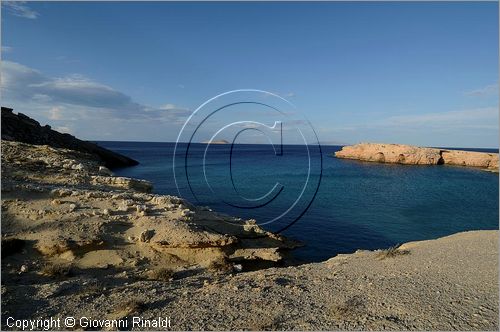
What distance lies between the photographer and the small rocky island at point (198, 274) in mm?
9609

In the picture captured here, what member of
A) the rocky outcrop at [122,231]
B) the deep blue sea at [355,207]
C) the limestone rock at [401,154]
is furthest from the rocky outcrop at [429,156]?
the rocky outcrop at [122,231]

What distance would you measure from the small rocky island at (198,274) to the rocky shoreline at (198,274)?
0.05 m

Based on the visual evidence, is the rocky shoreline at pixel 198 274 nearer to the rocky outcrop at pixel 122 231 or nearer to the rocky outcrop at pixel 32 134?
the rocky outcrop at pixel 122 231

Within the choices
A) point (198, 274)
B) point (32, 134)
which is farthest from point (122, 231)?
point (32, 134)

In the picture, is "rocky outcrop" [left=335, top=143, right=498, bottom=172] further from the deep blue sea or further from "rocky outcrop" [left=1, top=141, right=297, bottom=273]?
"rocky outcrop" [left=1, top=141, right=297, bottom=273]

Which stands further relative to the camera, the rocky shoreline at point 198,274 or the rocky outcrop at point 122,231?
the rocky outcrop at point 122,231

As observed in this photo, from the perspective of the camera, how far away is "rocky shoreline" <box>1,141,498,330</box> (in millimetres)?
9633

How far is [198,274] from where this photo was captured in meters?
15.3

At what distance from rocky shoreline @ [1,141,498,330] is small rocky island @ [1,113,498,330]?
48mm

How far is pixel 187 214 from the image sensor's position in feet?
67.2

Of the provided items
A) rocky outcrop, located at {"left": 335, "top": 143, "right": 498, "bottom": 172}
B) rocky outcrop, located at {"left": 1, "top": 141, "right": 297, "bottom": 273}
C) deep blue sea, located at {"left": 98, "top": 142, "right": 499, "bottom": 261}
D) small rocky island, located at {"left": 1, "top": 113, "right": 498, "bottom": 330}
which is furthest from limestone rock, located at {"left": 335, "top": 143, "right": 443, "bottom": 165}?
rocky outcrop, located at {"left": 1, "top": 141, "right": 297, "bottom": 273}

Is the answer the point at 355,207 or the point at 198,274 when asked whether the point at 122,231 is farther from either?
the point at 355,207

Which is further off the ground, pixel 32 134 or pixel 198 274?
pixel 32 134

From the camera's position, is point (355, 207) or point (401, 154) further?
point (401, 154)
